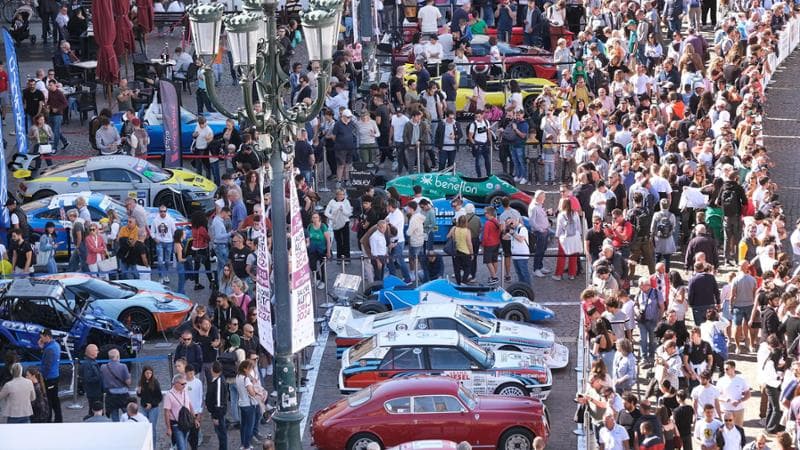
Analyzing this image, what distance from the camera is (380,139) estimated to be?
33688 mm

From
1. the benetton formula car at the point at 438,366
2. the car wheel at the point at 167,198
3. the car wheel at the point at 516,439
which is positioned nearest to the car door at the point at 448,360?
the benetton formula car at the point at 438,366

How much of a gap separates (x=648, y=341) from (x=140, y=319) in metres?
7.74

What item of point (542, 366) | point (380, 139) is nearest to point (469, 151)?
point (380, 139)

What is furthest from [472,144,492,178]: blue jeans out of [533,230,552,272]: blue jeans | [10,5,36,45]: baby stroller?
[10,5,36,45]: baby stroller

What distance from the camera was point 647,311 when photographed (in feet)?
78.0

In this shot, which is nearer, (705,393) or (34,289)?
(705,393)

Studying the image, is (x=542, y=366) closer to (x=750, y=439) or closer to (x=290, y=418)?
(x=750, y=439)

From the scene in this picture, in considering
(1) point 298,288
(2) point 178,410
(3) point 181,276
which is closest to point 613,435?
(1) point 298,288

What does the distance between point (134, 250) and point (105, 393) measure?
229 inches

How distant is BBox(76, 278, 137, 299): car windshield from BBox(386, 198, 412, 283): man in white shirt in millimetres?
4237

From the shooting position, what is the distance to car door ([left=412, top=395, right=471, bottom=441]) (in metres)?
21.3

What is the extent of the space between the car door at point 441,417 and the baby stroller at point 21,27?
26.8 metres

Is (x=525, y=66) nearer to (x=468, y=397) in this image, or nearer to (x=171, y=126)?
(x=171, y=126)

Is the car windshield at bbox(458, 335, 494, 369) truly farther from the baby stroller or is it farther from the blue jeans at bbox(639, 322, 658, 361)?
the baby stroller
